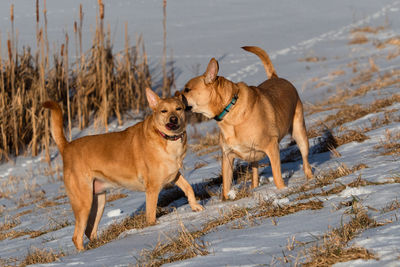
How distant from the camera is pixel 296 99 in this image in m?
6.19

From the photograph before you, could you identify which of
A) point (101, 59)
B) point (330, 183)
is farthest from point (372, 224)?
point (101, 59)

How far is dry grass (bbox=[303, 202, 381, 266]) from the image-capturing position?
2621 millimetres

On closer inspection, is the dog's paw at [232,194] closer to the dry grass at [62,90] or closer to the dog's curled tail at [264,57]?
the dog's curled tail at [264,57]

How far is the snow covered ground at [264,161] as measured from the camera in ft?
10.8

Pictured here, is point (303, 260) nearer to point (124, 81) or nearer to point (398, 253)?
point (398, 253)

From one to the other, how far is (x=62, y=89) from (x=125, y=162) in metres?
5.50

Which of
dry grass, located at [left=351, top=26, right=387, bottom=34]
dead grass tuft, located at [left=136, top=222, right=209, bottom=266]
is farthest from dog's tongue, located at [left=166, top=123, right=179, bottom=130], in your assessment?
dry grass, located at [left=351, top=26, right=387, bottom=34]

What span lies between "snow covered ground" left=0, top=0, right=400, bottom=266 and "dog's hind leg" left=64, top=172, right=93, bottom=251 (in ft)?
0.92

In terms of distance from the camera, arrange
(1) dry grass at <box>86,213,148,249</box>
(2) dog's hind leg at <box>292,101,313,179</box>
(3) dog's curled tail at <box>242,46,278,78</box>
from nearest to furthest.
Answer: (1) dry grass at <box>86,213,148,249</box> < (2) dog's hind leg at <box>292,101,313,179</box> < (3) dog's curled tail at <box>242,46,278,78</box>

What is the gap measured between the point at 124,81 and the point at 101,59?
0.76 m

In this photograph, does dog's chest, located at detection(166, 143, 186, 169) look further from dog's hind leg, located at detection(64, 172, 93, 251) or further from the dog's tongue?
dog's hind leg, located at detection(64, 172, 93, 251)

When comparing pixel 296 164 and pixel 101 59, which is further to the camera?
pixel 101 59

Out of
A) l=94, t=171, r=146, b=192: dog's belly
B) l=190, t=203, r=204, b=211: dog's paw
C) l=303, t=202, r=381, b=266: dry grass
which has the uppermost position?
l=303, t=202, r=381, b=266: dry grass

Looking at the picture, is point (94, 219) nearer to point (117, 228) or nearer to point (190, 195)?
point (117, 228)
